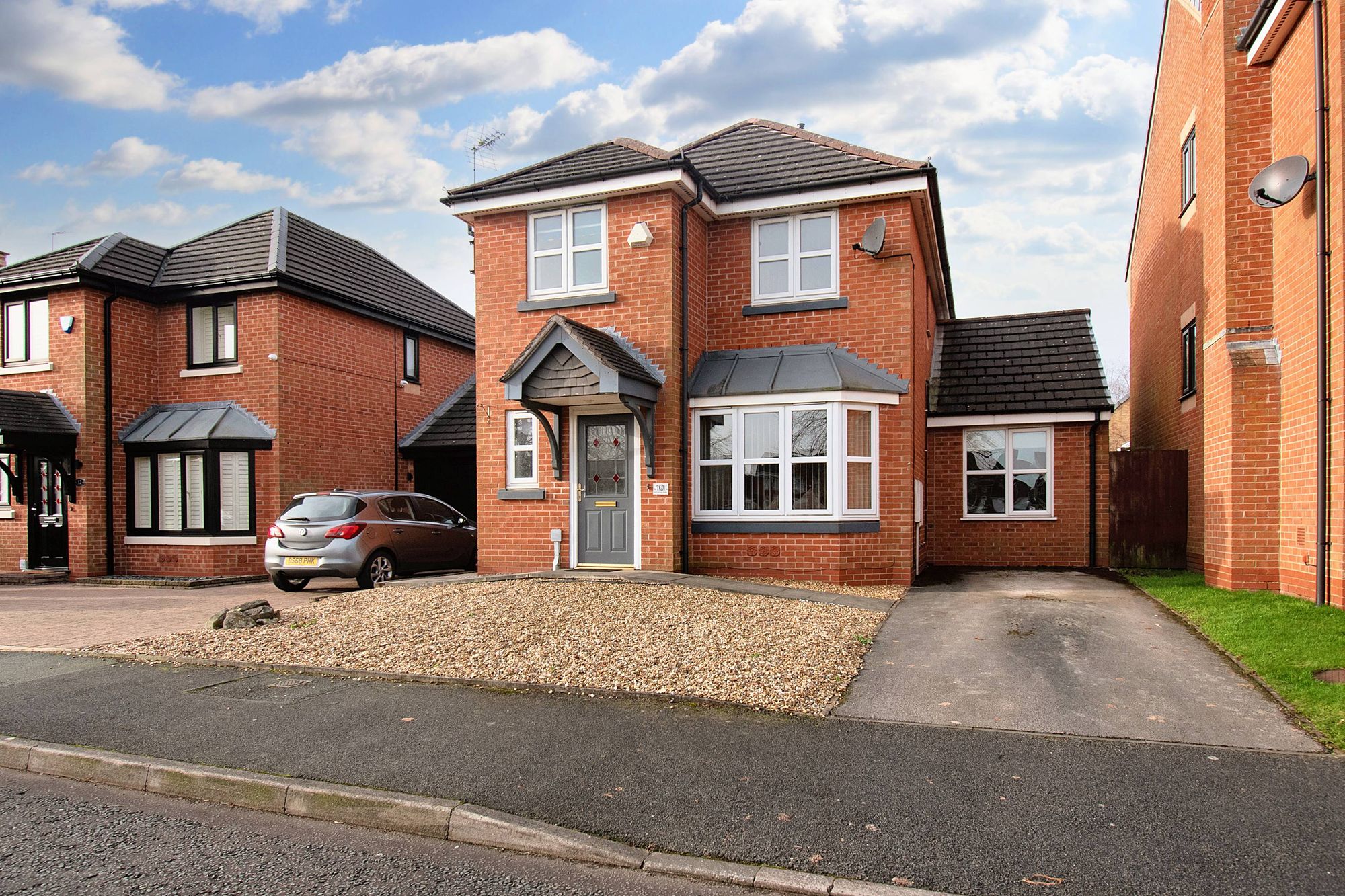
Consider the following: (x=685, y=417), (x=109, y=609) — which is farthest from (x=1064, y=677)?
(x=109, y=609)

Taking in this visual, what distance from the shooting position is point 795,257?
1270 centimetres

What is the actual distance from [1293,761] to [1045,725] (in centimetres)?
130

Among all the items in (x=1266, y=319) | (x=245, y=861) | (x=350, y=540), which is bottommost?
(x=245, y=861)

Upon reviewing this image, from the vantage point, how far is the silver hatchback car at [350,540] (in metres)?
12.8

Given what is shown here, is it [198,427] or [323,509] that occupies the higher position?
[198,427]

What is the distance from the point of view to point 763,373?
1223 centimetres

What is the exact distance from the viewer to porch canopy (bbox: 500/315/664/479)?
Result: 11.0 m

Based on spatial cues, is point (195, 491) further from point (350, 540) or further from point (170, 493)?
point (350, 540)

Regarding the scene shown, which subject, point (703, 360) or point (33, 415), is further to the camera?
point (33, 415)

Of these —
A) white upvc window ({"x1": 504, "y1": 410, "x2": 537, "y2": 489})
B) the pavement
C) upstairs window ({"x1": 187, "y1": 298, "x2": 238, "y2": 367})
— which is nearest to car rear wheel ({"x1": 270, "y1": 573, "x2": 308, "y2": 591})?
white upvc window ({"x1": 504, "y1": 410, "x2": 537, "y2": 489})

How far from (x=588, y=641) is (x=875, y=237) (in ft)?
22.6

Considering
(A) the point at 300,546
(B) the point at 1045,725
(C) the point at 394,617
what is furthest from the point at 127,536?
(B) the point at 1045,725

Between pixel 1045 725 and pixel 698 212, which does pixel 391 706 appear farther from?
pixel 698 212

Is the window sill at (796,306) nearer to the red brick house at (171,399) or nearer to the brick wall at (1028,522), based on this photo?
the brick wall at (1028,522)
